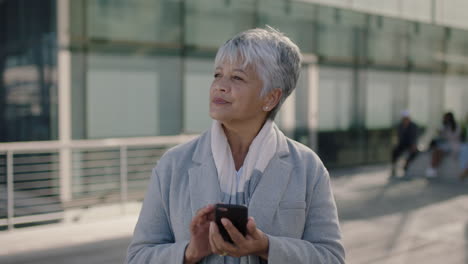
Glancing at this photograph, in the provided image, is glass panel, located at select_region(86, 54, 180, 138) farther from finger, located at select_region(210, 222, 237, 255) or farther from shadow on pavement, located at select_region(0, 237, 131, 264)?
finger, located at select_region(210, 222, 237, 255)

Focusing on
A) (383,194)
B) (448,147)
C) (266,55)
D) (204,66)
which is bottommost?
(383,194)

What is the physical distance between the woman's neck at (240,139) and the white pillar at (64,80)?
19.3ft

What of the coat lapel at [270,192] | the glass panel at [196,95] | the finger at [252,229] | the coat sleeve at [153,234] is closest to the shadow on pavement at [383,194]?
the glass panel at [196,95]

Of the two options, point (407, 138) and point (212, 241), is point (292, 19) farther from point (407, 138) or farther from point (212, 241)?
point (212, 241)

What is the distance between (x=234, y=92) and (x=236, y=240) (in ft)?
1.51

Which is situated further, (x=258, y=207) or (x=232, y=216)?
(x=258, y=207)

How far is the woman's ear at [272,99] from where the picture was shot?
5.51 ft

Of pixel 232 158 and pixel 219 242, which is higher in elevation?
pixel 232 158

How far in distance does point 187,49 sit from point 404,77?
20.5 ft

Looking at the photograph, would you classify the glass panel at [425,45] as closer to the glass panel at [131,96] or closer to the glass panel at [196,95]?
the glass panel at [196,95]

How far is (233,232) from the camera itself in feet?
4.53

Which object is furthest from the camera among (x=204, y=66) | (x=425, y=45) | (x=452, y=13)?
(x=452, y=13)

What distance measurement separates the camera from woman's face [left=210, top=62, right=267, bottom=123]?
1.62 m

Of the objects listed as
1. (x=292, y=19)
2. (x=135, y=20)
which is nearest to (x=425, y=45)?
(x=292, y=19)
